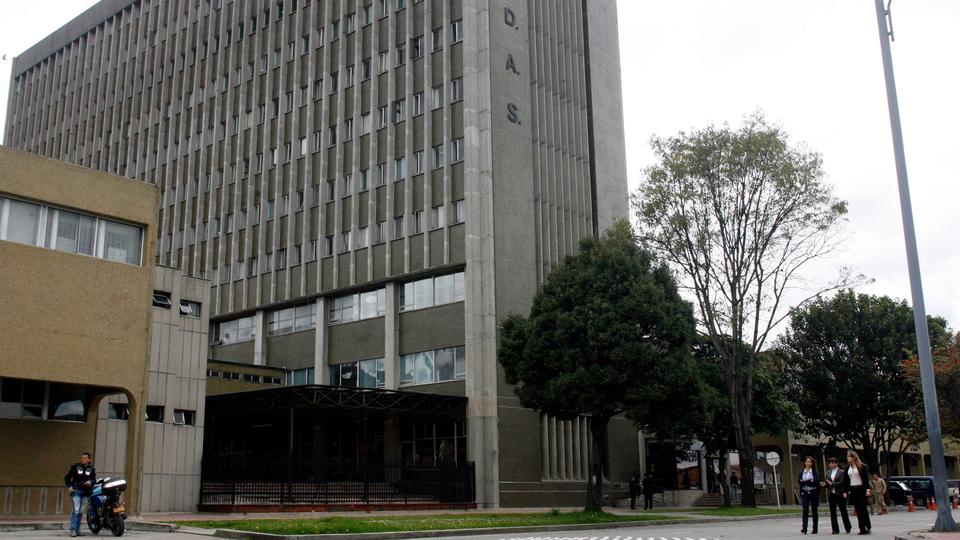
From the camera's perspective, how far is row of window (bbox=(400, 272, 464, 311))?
4066 centimetres

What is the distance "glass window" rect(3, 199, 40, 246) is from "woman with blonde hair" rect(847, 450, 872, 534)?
67.7ft

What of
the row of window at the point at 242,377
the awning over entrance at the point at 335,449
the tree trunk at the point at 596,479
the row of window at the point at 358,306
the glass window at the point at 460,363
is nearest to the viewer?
the awning over entrance at the point at 335,449

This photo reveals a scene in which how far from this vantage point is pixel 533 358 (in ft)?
107

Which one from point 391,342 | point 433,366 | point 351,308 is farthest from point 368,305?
point 433,366

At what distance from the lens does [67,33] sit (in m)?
71.6

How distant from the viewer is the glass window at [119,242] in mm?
24297

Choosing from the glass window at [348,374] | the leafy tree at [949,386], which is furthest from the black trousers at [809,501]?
the glass window at [348,374]

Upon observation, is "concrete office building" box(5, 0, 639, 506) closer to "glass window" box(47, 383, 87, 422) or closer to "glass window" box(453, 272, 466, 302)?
"glass window" box(453, 272, 466, 302)

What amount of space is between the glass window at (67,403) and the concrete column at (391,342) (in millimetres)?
18257

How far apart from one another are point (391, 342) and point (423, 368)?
222 cm

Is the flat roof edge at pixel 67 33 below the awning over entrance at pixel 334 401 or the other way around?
the other way around

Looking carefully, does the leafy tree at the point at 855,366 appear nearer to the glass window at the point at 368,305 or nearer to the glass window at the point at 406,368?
the glass window at the point at 406,368

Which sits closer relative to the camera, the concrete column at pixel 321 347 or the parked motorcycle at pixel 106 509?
the parked motorcycle at pixel 106 509

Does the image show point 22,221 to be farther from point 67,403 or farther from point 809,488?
point 809,488
